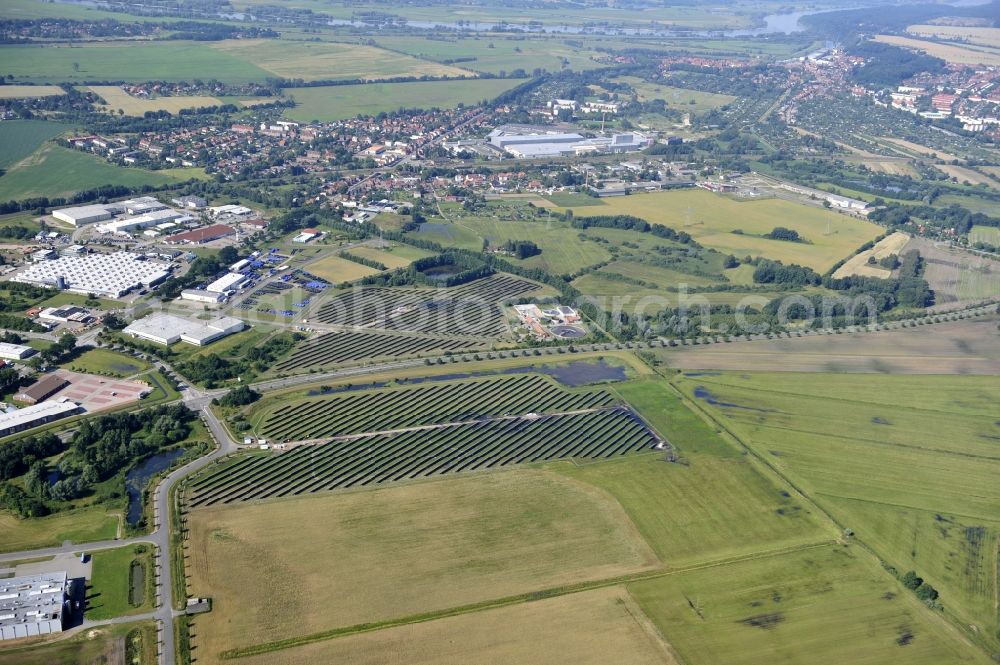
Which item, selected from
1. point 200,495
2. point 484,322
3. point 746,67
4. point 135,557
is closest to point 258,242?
point 484,322

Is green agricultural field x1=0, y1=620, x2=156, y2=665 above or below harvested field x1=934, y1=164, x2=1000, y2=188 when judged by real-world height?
below

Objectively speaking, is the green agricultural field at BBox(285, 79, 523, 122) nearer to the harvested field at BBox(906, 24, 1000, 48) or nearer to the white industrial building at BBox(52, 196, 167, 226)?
the white industrial building at BBox(52, 196, 167, 226)

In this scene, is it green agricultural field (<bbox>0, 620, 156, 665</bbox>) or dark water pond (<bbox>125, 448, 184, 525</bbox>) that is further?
dark water pond (<bbox>125, 448, 184, 525</bbox>)

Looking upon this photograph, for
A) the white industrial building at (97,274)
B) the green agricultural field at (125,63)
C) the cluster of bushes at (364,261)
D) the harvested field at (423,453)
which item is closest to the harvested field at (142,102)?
the green agricultural field at (125,63)

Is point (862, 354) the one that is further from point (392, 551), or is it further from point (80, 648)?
point (80, 648)

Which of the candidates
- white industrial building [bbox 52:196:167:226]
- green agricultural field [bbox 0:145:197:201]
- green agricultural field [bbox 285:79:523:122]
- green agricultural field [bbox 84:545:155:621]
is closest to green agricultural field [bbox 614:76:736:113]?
green agricultural field [bbox 285:79:523:122]

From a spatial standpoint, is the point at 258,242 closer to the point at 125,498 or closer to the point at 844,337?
the point at 125,498
